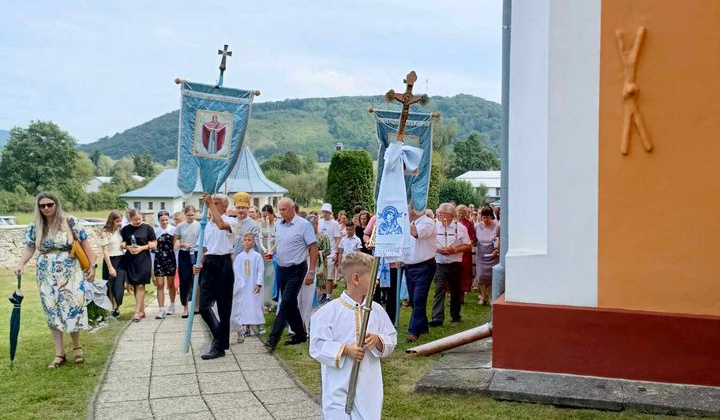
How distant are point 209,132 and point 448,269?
4.16 m

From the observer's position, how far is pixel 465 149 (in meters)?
83.5

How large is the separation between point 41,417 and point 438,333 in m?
5.24

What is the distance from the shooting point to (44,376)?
739cm

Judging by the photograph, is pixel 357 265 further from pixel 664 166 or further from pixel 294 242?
pixel 294 242

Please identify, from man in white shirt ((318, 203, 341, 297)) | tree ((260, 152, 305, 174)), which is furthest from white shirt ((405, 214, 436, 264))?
tree ((260, 152, 305, 174))

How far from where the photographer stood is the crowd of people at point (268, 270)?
4254mm

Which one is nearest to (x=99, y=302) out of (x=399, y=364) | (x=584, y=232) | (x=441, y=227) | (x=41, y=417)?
(x=41, y=417)

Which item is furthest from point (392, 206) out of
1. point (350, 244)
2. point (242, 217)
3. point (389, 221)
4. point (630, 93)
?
point (350, 244)

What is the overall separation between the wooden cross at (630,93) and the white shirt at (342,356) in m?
3.51

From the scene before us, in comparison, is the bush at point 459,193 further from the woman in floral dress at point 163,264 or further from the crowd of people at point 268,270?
the woman in floral dress at point 163,264

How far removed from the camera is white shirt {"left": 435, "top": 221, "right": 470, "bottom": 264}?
10594 mm

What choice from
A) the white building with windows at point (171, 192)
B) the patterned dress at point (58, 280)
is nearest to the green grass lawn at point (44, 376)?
the patterned dress at point (58, 280)

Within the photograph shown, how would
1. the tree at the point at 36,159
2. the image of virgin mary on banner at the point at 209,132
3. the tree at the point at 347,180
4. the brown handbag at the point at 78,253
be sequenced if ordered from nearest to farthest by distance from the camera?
the brown handbag at the point at 78,253
the image of virgin mary on banner at the point at 209,132
the tree at the point at 347,180
the tree at the point at 36,159

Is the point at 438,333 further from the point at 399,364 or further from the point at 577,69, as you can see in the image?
the point at 577,69
